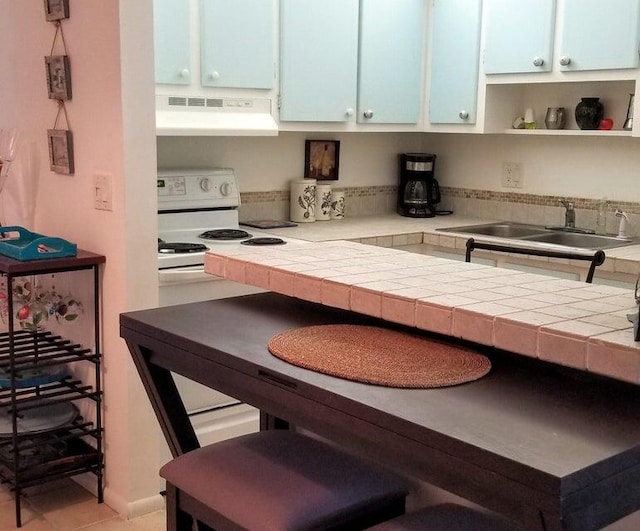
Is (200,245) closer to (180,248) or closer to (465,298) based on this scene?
(180,248)

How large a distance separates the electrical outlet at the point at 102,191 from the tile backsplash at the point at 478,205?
126cm

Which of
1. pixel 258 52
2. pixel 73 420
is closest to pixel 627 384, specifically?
pixel 73 420

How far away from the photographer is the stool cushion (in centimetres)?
146

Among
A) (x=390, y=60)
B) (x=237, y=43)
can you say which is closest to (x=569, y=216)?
(x=390, y=60)

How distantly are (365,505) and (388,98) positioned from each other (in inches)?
113

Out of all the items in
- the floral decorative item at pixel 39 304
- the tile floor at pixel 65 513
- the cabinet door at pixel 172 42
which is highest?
the cabinet door at pixel 172 42

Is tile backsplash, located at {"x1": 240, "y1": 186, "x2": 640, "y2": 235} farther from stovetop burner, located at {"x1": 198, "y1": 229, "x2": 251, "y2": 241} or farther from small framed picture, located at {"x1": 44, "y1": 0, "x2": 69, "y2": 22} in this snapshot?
small framed picture, located at {"x1": 44, "y1": 0, "x2": 69, "y2": 22}

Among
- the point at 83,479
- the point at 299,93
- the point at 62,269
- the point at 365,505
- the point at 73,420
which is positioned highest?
the point at 299,93

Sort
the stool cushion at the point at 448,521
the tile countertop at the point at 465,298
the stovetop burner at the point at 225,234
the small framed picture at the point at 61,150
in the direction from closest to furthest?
the tile countertop at the point at 465,298, the stool cushion at the point at 448,521, the small framed picture at the point at 61,150, the stovetop burner at the point at 225,234

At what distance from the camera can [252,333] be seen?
170 cm

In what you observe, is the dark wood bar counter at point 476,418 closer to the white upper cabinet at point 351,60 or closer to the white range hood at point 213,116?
the white range hood at point 213,116

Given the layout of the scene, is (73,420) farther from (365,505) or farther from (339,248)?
(365,505)

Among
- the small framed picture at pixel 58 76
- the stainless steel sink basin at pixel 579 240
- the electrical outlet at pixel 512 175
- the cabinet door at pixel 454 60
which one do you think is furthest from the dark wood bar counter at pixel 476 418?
the electrical outlet at pixel 512 175

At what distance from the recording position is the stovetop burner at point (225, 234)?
11.4 feet
